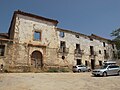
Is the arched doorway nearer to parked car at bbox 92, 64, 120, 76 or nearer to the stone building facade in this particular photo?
the stone building facade

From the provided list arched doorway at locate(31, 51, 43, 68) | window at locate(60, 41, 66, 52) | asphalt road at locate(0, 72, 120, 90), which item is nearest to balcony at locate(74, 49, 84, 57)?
window at locate(60, 41, 66, 52)

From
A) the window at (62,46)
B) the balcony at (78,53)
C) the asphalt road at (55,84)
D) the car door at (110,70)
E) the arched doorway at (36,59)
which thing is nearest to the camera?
the asphalt road at (55,84)

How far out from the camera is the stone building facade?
949 inches

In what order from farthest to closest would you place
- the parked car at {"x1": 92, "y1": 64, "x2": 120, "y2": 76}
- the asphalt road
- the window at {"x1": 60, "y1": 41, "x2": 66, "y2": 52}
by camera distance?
the window at {"x1": 60, "y1": 41, "x2": 66, "y2": 52} < the parked car at {"x1": 92, "y1": 64, "x2": 120, "y2": 76} < the asphalt road

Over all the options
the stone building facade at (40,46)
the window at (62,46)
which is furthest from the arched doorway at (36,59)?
the window at (62,46)

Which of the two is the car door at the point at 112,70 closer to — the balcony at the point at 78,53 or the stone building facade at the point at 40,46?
the stone building facade at the point at 40,46

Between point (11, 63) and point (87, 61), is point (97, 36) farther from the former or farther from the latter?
point (11, 63)

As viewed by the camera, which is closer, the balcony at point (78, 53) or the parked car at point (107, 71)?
the parked car at point (107, 71)

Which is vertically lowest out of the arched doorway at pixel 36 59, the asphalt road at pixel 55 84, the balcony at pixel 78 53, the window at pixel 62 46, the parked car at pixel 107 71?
the asphalt road at pixel 55 84

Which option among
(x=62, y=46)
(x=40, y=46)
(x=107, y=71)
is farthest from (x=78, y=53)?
(x=107, y=71)

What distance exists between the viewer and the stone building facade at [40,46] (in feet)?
79.1

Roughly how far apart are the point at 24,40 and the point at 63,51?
8161 mm

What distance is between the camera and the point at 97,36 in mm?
37969

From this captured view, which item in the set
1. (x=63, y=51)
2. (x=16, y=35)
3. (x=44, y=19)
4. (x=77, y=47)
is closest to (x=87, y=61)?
(x=77, y=47)
